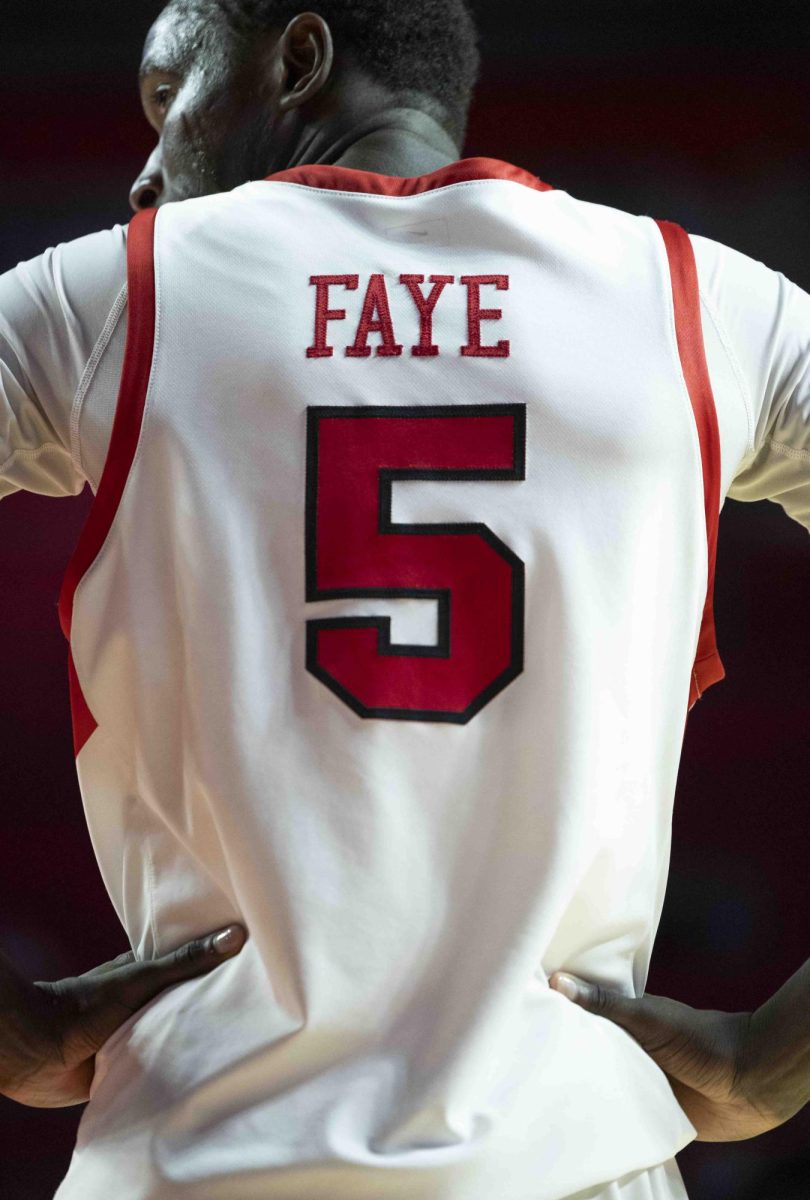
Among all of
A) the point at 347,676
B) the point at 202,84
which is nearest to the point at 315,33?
the point at 202,84

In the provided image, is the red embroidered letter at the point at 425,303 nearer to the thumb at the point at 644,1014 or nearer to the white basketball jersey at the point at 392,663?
the white basketball jersey at the point at 392,663

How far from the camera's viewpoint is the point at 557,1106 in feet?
2.90

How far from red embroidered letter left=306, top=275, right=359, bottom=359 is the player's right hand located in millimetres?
397

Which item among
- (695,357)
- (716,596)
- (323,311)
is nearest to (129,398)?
(323,311)

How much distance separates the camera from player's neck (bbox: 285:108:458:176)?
1.11 m

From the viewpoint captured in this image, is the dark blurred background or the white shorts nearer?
the white shorts

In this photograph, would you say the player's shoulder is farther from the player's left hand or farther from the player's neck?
the player's left hand

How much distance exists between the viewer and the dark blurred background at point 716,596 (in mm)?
2303

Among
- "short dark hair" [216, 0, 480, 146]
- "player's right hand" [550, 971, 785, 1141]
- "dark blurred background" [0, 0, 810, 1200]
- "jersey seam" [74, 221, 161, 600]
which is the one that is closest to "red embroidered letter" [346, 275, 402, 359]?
"jersey seam" [74, 221, 161, 600]

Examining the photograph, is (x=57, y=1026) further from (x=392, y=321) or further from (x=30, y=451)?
(x=392, y=321)

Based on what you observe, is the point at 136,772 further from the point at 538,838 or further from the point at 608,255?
the point at 608,255

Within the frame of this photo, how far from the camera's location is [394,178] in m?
1.01

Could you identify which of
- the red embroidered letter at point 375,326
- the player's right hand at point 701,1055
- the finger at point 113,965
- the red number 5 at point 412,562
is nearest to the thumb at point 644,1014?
the player's right hand at point 701,1055

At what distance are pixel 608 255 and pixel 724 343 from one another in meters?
0.09
